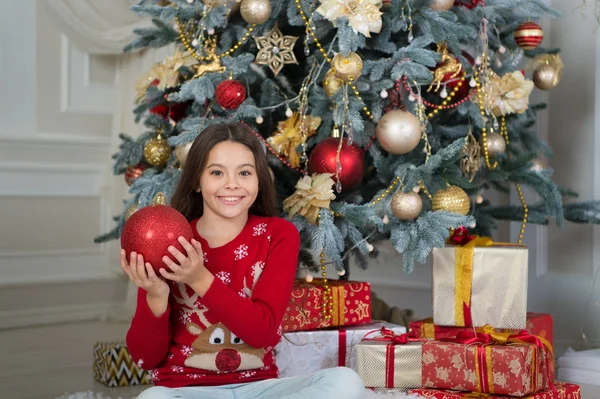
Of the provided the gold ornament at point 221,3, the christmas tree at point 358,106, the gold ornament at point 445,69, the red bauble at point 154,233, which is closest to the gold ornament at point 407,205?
the christmas tree at point 358,106

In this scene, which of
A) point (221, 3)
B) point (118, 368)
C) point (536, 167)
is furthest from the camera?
point (536, 167)

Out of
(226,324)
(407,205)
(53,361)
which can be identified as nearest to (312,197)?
(407,205)

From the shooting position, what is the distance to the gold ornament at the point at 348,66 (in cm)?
205

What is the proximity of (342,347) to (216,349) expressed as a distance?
2.12 ft

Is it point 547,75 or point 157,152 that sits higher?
point 547,75

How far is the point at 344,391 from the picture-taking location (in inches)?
56.6

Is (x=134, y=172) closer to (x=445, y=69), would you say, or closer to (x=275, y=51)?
(x=275, y=51)

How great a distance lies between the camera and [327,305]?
82.9 inches

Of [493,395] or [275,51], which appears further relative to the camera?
[275,51]

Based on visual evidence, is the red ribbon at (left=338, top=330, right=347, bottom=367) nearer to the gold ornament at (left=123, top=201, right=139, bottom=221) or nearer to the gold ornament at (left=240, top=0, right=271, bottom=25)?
the gold ornament at (left=123, top=201, right=139, bottom=221)

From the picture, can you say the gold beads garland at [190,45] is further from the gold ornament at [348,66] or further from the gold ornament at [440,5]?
the gold ornament at [440,5]

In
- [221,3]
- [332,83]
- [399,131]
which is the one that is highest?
[221,3]

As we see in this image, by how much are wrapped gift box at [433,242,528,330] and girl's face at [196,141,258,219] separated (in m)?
0.69

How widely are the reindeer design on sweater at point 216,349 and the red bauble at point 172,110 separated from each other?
102cm
